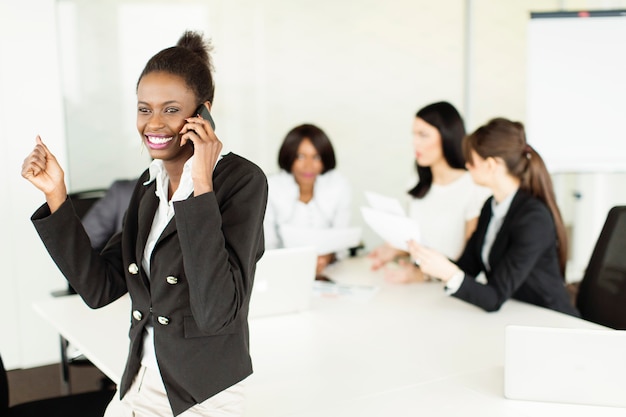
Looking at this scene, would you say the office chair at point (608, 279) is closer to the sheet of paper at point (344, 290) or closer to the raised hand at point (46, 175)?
the sheet of paper at point (344, 290)

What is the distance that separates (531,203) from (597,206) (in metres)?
3.32

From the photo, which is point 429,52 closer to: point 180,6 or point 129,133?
point 180,6

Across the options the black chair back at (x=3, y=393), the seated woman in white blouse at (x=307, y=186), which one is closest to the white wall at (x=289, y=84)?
the seated woman in white blouse at (x=307, y=186)

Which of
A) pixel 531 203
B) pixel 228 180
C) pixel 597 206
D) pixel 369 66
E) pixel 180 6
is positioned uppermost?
pixel 180 6

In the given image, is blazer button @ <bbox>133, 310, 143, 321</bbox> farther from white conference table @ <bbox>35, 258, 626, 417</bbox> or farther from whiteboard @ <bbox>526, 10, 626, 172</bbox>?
whiteboard @ <bbox>526, 10, 626, 172</bbox>

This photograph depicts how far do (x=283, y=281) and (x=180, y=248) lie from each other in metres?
1.25

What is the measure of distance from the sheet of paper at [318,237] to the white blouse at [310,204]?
0.61 meters

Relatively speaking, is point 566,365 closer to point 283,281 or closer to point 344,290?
point 283,281

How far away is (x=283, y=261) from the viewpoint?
268 cm

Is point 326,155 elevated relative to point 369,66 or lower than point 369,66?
lower

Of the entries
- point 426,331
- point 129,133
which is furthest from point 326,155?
point 426,331

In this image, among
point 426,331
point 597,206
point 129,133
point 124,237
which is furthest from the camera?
point 597,206

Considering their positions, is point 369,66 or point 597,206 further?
point 597,206

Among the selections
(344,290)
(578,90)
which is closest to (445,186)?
(344,290)
